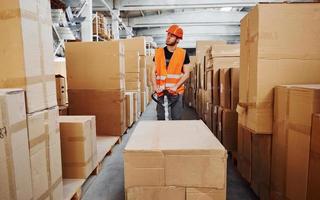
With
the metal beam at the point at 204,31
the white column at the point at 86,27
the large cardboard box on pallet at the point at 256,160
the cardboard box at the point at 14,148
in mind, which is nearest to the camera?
the cardboard box at the point at 14,148

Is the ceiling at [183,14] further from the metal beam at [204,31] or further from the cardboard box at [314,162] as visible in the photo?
the cardboard box at [314,162]

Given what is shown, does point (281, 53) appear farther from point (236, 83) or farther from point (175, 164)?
point (175, 164)

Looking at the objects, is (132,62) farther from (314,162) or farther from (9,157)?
(314,162)

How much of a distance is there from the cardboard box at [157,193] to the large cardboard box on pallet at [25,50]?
0.74 metres

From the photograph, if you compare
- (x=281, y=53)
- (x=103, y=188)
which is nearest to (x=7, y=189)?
(x=103, y=188)

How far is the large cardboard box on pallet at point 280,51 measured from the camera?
6.07 ft

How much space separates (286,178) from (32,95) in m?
1.65

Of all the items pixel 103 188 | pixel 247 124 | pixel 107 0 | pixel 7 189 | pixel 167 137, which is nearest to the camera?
pixel 7 189

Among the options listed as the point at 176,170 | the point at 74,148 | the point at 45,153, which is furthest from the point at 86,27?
the point at 176,170

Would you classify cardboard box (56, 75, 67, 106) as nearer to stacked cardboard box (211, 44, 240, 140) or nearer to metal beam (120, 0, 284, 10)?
stacked cardboard box (211, 44, 240, 140)

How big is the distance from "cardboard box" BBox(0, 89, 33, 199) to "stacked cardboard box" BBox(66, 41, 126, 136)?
2.28 metres

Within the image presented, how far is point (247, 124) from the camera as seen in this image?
2143 millimetres

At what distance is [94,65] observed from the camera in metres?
3.63

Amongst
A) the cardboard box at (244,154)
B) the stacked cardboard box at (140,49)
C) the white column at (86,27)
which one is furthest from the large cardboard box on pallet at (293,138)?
the stacked cardboard box at (140,49)
